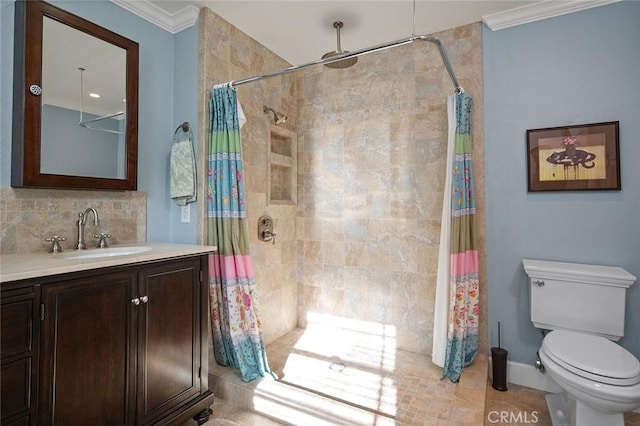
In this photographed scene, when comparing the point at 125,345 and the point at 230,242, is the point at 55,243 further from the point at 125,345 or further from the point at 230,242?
the point at 230,242

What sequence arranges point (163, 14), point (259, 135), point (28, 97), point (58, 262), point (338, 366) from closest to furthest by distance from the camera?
point (58, 262) → point (28, 97) → point (163, 14) → point (338, 366) → point (259, 135)

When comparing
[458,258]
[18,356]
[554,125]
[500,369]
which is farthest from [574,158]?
[18,356]

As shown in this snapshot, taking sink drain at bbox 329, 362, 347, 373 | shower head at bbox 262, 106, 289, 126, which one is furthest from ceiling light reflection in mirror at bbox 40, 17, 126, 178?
sink drain at bbox 329, 362, 347, 373

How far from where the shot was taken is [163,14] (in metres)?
2.24

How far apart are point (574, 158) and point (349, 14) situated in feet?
5.96

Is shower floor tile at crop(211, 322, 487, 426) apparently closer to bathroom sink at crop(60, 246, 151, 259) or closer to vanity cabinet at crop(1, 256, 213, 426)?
vanity cabinet at crop(1, 256, 213, 426)

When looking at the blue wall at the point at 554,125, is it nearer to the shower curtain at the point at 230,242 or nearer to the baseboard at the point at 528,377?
the baseboard at the point at 528,377

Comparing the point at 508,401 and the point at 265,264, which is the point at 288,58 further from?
the point at 508,401

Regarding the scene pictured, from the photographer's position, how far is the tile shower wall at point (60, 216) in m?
1.62

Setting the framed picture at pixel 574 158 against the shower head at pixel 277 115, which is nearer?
the framed picture at pixel 574 158

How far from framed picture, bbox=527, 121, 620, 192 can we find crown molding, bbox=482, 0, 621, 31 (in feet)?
2.53

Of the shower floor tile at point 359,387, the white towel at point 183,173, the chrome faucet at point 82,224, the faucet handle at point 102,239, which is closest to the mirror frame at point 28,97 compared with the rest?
the chrome faucet at point 82,224

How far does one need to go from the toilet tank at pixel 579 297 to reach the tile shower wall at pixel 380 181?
396 mm

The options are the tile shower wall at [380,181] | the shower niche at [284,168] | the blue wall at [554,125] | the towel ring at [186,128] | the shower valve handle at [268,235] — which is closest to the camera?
the blue wall at [554,125]
